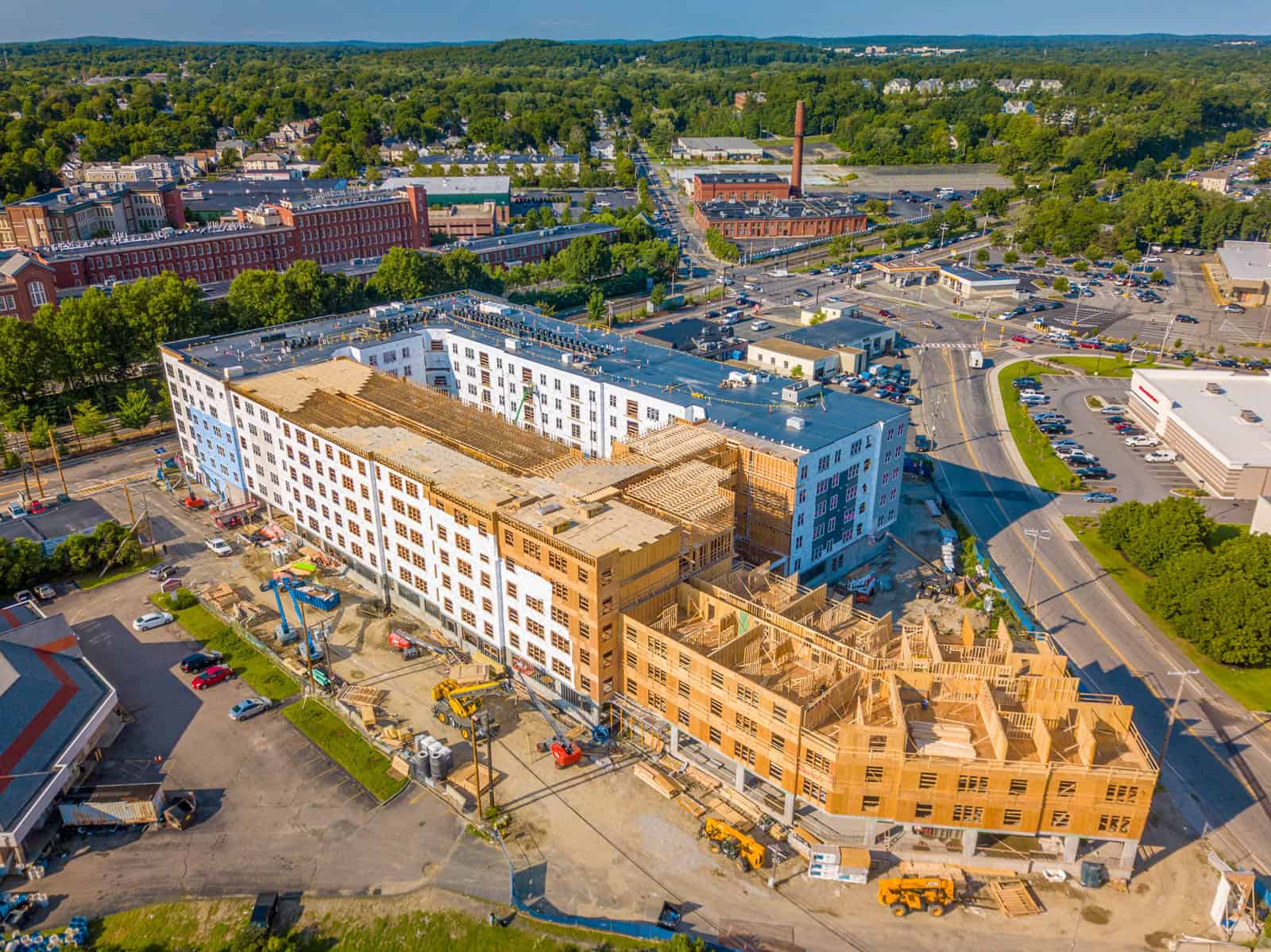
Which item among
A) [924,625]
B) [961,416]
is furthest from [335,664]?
[961,416]

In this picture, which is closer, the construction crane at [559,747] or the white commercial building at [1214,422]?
the construction crane at [559,747]

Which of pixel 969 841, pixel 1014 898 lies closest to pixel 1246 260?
pixel 969 841

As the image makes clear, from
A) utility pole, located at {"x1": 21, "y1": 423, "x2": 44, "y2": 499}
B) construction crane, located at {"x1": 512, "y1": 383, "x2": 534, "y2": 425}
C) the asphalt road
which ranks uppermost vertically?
construction crane, located at {"x1": 512, "y1": 383, "x2": 534, "y2": 425}

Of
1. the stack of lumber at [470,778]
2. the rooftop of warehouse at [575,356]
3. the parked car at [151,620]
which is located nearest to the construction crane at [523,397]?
the rooftop of warehouse at [575,356]

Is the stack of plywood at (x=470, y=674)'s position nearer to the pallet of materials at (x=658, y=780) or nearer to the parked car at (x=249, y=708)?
the parked car at (x=249, y=708)

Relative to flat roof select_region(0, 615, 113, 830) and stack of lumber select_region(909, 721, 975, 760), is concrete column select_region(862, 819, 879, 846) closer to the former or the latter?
stack of lumber select_region(909, 721, 975, 760)

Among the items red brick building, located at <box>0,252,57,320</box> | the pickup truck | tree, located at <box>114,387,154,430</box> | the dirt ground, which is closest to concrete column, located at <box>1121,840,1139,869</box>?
the dirt ground

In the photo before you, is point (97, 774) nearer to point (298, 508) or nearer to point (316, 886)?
point (316, 886)
